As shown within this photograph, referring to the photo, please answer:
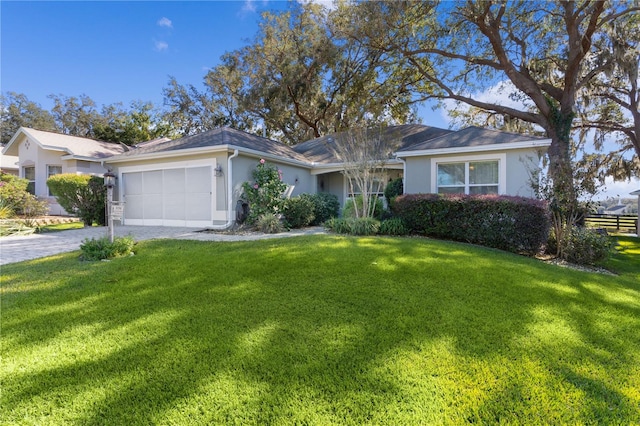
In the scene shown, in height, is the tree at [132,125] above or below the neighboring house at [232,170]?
above

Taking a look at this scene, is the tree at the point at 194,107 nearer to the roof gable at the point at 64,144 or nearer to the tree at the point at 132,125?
the tree at the point at 132,125

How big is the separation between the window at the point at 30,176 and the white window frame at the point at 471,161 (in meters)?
21.2

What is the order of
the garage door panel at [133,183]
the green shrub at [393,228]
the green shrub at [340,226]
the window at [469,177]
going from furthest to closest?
the garage door panel at [133,183] < the window at [469,177] < the green shrub at [340,226] < the green shrub at [393,228]

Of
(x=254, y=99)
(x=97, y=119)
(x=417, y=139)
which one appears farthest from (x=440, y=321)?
(x=97, y=119)

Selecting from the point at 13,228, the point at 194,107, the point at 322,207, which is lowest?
the point at 13,228

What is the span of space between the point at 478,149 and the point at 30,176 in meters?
23.4

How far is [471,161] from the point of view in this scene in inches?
425

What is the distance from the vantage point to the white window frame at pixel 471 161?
10344 millimetres

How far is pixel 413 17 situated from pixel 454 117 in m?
9.14

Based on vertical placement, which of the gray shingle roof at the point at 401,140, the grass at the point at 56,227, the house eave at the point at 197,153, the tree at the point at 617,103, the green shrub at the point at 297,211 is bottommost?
the grass at the point at 56,227

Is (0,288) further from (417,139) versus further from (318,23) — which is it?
(318,23)

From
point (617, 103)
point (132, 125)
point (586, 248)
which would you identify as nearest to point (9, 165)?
point (132, 125)

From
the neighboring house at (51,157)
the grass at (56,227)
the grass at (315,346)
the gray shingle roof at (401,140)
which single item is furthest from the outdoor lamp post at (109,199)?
the neighboring house at (51,157)

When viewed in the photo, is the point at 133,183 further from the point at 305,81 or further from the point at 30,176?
the point at 305,81
